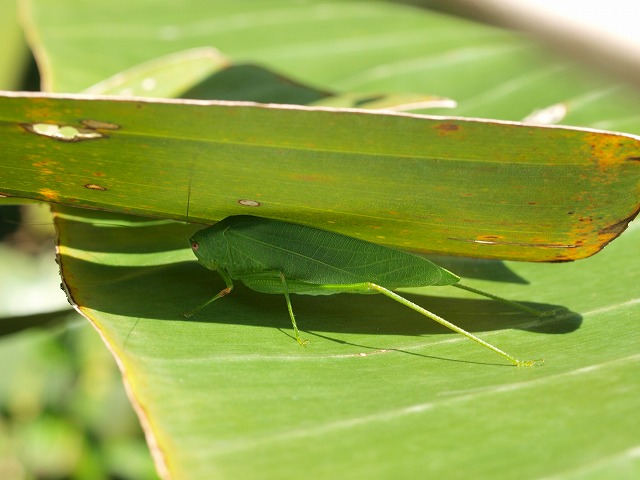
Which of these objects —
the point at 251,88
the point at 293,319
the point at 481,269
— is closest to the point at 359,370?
the point at 293,319

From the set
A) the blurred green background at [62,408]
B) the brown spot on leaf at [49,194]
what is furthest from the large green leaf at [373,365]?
the blurred green background at [62,408]

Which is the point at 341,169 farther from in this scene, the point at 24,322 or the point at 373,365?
the point at 24,322

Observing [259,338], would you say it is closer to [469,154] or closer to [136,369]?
[136,369]

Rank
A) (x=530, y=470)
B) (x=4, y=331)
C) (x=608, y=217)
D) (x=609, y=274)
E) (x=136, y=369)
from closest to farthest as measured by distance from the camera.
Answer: (x=530, y=470) → (x=136, y=369) → (x=608, y=217) → (x=4, y=331) → (x=609, y=274)

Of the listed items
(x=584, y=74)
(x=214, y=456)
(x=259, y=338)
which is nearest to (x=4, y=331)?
(x=259, y=338)

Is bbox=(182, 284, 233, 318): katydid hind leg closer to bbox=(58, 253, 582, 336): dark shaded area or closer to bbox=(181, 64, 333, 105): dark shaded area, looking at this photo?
bbox=(58, 253, 582, 336): dark shaded area

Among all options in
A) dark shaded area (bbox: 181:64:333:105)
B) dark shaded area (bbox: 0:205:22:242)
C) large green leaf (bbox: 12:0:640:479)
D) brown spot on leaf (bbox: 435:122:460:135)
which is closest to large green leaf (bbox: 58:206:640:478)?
large green leaf (bbox: 12:0:640:479)
